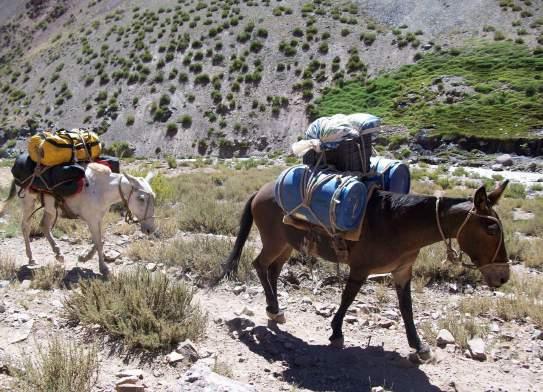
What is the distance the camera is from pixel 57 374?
392 cm

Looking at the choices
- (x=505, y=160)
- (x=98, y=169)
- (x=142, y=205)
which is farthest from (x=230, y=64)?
(x=142, y=205)

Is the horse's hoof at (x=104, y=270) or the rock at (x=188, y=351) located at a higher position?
the rock at (x=188, y=351)

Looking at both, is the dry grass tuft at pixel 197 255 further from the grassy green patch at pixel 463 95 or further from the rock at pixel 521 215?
the grassy green patch at pixel 463 95

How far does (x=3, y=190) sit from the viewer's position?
51.2 feet

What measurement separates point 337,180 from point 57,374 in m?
2.90

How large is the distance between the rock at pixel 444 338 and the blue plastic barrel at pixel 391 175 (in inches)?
60.3

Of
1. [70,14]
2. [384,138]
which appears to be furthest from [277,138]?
[70,14]

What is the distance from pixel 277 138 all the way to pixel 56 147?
30231 millimetres

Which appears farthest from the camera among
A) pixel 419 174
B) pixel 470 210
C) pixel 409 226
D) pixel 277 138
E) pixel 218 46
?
pixel 218 46

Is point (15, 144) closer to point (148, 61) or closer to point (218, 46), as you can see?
point (148, 61)

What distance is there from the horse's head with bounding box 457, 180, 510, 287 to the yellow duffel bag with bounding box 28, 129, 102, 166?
577 centimetres

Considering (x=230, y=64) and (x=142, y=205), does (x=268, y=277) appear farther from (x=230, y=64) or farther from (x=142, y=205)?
(x=230, y=64)

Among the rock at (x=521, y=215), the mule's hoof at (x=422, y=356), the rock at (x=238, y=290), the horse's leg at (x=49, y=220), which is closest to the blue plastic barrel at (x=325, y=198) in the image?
the mule's hoof at (x=422, y=356)

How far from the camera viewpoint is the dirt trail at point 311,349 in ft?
15.7
